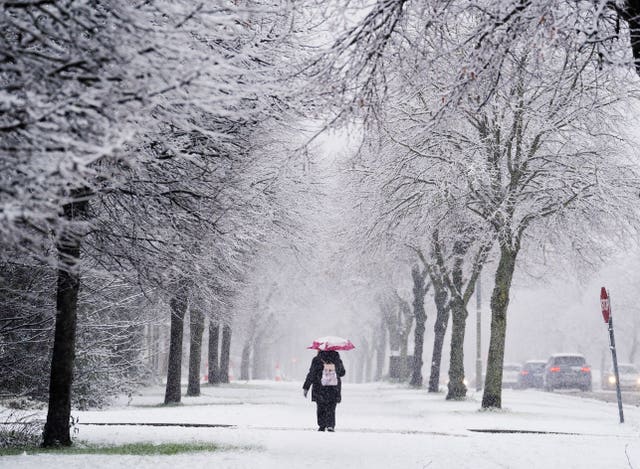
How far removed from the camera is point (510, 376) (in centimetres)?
5006

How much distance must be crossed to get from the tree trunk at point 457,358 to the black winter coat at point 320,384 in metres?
10.6

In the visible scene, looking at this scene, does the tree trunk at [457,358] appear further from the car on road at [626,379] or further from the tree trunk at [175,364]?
the car on road at [626,379]

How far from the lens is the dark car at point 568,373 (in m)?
35.9

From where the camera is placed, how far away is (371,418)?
1838 cm

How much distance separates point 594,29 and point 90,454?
23.7 feet

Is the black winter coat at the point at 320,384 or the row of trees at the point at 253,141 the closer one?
the row of trees at the point at 253,141

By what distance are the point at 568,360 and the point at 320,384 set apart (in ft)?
82.6

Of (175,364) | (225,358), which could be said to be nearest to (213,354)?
(225,358)

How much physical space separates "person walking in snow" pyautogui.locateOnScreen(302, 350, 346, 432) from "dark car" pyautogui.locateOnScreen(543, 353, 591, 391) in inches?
959

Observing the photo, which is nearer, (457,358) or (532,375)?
(457,358)

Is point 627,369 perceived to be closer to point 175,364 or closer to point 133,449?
point 175,364

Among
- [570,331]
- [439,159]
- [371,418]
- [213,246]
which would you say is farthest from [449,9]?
[570,331]

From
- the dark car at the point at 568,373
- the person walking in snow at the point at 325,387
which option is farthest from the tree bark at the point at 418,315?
the person walking in snow at the point at 325,387

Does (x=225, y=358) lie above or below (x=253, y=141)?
below
